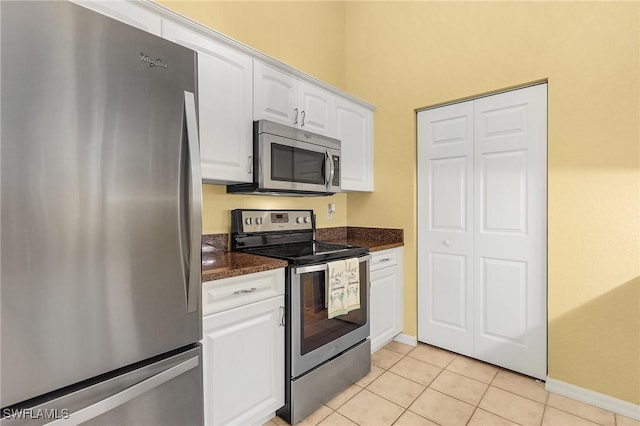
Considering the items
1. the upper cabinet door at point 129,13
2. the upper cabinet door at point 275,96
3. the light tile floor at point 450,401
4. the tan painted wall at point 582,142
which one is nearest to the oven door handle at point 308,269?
the light tile floor at point 450,401

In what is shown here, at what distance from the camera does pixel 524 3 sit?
225cm

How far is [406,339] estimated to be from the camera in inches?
113

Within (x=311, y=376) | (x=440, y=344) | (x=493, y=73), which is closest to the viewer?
(x=311, y=376)

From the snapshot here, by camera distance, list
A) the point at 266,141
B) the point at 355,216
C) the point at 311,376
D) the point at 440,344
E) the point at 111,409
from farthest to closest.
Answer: the point at 355,216, the point at 440,344, the point at 266,141, the point at 311,376, the point at 111,409

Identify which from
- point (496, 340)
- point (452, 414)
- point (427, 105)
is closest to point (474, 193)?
point (427, 105)

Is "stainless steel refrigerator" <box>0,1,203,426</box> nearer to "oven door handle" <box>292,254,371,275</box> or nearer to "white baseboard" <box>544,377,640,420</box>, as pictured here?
"oven door handle" <box>292,254,371,275</box>

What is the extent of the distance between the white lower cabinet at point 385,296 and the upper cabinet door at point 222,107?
1277 millimetres

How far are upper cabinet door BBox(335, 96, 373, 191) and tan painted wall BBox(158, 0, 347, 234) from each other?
352 millimetres

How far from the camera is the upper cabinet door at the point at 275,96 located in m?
2.07

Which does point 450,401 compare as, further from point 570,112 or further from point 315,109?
point 315,109

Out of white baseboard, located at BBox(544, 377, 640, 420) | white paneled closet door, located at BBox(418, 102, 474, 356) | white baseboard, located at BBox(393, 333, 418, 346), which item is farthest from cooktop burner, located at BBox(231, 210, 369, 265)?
white baseboard, located at BBox(544, 377, 640, 420)

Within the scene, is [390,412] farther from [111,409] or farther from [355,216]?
→ [355,216]

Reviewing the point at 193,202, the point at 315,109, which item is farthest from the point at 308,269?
the point at 315,109

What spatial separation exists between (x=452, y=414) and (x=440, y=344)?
2.85 feet
